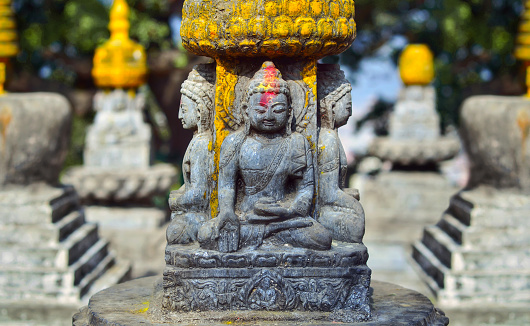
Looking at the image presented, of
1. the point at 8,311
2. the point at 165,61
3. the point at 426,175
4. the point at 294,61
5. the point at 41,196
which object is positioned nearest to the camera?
the point at 294,61

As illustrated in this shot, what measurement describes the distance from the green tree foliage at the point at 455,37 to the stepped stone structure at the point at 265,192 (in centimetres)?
818

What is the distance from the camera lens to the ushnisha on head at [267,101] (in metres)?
4.46

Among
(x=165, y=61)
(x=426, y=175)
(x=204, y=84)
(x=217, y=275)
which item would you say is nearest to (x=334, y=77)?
(x=204, y=84)

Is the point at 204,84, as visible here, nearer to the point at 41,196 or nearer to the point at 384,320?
the point at 384,320

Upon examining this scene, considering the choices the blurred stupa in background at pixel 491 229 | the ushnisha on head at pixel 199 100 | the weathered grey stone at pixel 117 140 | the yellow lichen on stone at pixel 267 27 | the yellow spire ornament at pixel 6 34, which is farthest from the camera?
the weathered grey stone at pixel 117 140

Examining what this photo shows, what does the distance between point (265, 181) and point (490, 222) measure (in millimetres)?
3128

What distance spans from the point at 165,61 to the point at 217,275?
865cm

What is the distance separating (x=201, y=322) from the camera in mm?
4238

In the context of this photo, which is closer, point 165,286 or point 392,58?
point 165,286

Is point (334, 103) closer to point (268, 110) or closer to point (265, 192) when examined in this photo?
point (268, 110)

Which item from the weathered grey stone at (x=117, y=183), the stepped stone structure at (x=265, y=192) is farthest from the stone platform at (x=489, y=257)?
the weathered grey stone at (x=117, y=183)

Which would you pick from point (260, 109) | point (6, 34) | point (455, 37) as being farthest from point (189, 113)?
point (455, 37)

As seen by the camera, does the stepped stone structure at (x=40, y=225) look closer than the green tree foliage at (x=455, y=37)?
Yes

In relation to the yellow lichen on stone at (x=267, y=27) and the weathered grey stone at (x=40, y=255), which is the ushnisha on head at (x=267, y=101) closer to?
the yellow lichen on stone at (x=267, y=27)
